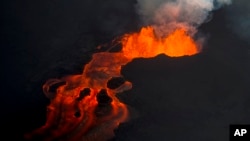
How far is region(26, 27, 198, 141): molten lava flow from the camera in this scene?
Answer: 3309 cm

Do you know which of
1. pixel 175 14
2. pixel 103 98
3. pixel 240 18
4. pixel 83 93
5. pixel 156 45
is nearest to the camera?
pixel 103 98

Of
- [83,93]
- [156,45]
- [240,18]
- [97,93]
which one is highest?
[240,18]

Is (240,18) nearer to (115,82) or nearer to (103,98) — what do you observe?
(115,82)

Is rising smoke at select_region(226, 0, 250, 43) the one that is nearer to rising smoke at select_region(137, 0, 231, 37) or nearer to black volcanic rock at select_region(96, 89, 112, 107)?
rising smoke at select_region(137, 0, 231, 37)

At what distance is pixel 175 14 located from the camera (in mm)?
45031

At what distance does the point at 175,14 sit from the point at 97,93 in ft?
41.7

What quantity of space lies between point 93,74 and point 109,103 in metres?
4.13

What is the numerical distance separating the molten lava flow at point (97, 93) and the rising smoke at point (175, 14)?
1046 mm

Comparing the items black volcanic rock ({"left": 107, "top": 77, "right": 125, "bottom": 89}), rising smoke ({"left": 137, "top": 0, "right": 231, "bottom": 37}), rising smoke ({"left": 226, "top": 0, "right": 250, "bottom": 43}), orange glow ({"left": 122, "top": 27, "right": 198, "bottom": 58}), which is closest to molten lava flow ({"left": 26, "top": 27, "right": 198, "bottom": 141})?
orange glow ({"left": 122, "top": 27, "right": 198, "bottom": 58})

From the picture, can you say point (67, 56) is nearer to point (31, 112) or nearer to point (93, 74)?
point (93, 74)

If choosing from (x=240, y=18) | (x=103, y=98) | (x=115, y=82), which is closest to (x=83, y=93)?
(x=103, y=98)

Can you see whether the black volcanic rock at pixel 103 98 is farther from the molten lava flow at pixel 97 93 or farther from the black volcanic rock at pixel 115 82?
the black volcanic rock at pixel 115 82

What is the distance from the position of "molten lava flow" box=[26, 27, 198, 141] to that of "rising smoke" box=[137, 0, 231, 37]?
1.05 metres

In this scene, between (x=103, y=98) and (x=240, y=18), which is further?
(x=240, y=18)
